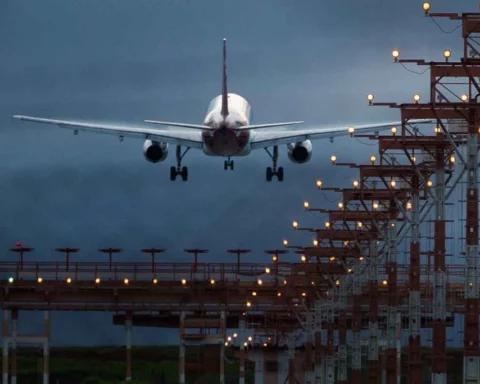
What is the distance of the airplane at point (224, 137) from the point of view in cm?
15712

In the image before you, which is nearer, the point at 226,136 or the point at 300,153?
the point at 226,136

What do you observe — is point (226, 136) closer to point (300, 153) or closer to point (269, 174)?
point (300, 153)

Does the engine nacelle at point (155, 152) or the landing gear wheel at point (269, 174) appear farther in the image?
the landing gear wheel at point (269, 174)

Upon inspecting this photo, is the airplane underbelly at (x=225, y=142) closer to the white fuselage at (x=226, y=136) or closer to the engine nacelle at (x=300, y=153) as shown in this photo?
the white fuselage at (x=226, y=136)

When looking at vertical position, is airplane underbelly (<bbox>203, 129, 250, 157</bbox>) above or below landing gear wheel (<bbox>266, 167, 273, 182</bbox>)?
above

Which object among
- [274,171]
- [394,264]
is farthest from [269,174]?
[394,264]

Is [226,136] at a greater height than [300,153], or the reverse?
[226,136]

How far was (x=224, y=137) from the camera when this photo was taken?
6152 inches

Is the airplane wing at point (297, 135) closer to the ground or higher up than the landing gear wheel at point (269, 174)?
higher up

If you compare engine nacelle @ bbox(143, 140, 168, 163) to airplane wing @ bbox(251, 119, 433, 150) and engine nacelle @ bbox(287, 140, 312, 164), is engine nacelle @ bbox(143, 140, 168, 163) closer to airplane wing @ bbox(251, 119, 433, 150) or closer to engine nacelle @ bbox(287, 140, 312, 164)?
airplane wing @ bbox(251, 119, 433, 150)

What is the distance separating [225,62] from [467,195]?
87.6 m

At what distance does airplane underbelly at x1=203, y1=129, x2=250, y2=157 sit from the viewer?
15625 centimetres

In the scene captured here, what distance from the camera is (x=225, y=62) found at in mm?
171750

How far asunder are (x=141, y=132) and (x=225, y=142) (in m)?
12.8
